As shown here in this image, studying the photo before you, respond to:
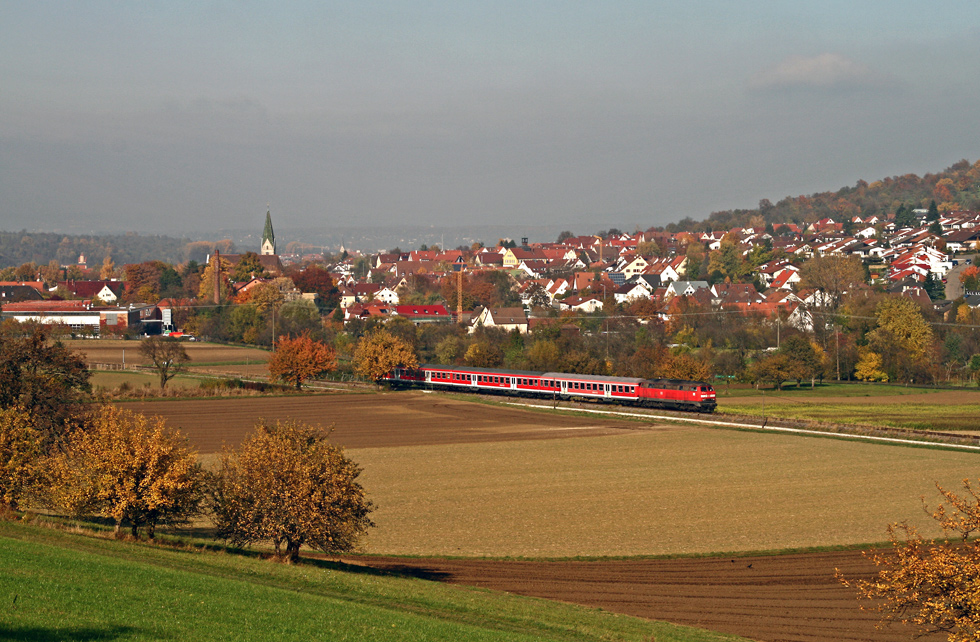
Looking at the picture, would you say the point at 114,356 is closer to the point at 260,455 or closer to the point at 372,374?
the point at 372,374

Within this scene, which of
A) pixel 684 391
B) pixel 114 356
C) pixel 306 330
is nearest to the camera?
pixel 684 391

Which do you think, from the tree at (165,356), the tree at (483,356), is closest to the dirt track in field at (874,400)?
the tree at (483,356)

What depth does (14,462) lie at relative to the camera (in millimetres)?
24406

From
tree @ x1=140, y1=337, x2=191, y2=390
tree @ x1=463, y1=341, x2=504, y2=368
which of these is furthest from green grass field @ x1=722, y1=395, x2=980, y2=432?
tree @ x1=140, y1=337, x2=191, y2=390

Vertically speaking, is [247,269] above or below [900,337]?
above

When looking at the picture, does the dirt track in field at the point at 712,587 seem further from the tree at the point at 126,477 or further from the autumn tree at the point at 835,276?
the autumn tree at the point at 835,276

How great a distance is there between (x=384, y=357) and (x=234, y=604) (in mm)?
53376

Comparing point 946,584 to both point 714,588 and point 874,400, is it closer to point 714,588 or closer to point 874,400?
point 714,588

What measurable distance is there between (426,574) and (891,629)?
1085 cm

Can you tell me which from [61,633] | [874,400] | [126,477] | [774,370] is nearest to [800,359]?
[774,370]

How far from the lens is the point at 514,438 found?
1822 inches

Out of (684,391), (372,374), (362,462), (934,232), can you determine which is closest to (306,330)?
(372,374)

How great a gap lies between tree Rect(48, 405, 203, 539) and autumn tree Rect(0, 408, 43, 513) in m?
1.23

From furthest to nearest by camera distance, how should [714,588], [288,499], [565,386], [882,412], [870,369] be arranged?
[870,369] → [565,386] → [882,412] → [288,499] → [714,588]
